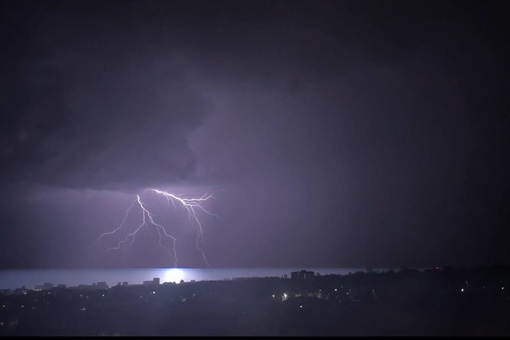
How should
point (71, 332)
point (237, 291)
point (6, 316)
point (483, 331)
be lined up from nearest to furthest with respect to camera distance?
point (483, 331)
point (71, 332)
point (6, 316)
point (237, 291)

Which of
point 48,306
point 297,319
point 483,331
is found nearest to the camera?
point 483,331

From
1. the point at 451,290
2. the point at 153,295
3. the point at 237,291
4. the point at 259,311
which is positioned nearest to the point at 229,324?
the point at 259,311

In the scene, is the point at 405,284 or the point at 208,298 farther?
the point at 405,284

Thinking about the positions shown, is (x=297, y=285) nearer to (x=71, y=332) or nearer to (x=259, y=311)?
(x=259, y=311)

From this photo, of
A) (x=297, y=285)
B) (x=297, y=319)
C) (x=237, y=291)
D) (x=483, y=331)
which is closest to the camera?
(x=483, y=331)

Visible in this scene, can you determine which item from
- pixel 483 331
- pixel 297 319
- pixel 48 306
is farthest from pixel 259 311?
pixel 48 306

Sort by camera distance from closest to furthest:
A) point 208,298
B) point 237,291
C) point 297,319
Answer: point 297,319 < point 208,298 < point 237,291

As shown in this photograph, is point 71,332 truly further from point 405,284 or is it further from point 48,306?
point 405,284

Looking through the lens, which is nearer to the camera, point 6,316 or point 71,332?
point 71,332
